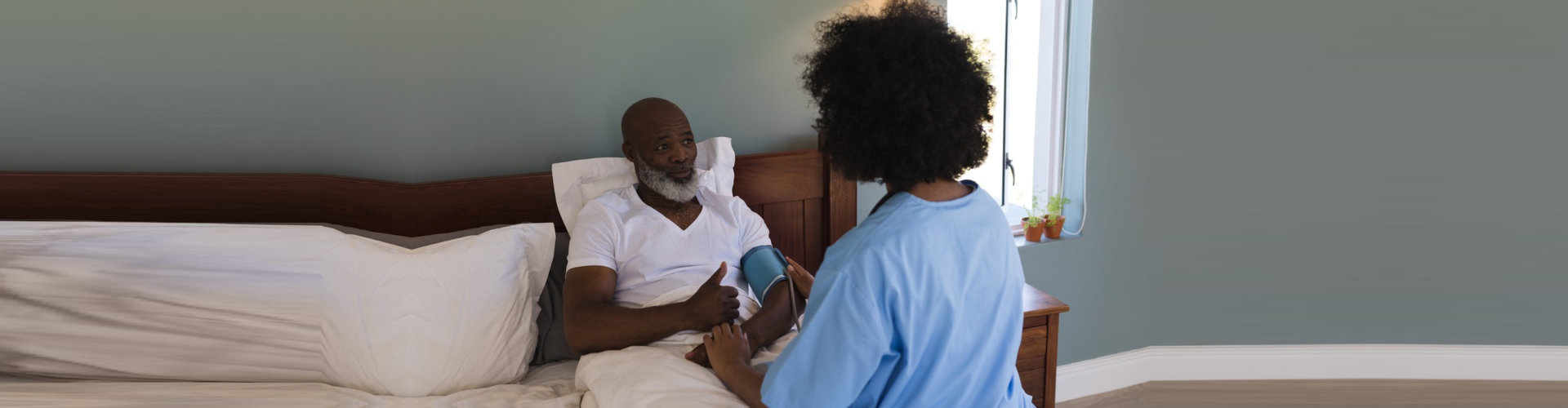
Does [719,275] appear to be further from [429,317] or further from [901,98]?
[901,98]

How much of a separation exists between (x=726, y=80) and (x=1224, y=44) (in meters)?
1.56

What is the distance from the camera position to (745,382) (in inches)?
68.4

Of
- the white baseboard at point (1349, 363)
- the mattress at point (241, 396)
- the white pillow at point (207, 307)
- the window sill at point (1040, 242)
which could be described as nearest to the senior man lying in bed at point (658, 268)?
the mattress at point (241, 396)

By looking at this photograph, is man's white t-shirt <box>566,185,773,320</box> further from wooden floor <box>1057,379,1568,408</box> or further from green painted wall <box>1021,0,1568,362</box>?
wooden floor <box>1057,379,1568,408</box>

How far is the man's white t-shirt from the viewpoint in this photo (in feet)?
7.02

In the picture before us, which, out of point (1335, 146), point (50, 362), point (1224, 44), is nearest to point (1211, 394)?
point (1335, 146)

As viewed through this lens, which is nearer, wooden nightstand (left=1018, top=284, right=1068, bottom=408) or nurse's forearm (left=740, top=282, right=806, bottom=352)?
nurse's forearm (left=740, top=282, right=806, bottom=352)

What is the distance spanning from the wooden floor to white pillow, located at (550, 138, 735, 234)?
1.47m

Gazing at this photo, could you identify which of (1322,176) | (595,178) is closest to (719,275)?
A: (595,178)

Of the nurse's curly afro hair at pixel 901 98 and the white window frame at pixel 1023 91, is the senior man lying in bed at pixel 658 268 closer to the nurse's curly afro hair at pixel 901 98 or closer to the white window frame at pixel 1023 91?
the nurse's curly afro hair at pixel 901 98

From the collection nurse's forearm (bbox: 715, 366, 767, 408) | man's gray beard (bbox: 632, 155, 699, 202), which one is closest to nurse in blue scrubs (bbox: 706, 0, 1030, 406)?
nurse's forearm (bbox: 715, 366, 767, 408)

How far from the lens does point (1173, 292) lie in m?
3.10

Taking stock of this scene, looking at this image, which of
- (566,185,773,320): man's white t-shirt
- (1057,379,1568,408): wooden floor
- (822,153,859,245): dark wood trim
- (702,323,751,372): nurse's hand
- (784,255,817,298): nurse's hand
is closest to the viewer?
(702,323,751,372): nurse's hand

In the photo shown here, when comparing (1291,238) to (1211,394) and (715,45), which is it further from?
(715,45)
